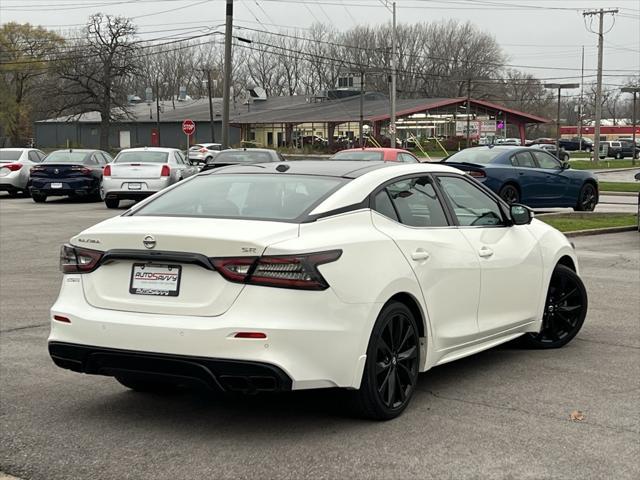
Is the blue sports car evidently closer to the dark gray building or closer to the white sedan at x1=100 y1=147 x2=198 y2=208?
the white sedan at x1=100 y1=147 x2=198 y2=208

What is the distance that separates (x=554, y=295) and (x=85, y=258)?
3.98 m

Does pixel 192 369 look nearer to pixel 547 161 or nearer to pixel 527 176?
pixel 527 176

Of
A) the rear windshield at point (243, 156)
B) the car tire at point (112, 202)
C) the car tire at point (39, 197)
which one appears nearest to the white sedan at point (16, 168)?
the car tire at point (39, 197)

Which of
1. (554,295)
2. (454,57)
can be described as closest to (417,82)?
(454,57)

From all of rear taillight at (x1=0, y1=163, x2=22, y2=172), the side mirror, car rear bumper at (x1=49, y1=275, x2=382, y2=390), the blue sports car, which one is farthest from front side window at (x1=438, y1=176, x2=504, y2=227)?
rear taillight at (x1=0, y1=163, x2=22, y2=172)

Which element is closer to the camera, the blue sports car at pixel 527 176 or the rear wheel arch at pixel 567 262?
the rear wheel arch at pixel 567 262

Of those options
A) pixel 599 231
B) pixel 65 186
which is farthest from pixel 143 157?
pixel 599 231

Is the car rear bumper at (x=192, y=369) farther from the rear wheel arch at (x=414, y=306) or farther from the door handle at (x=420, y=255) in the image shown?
the door handle at (x=420, y=255)

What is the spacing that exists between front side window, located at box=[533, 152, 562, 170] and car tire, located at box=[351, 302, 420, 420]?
15.4m

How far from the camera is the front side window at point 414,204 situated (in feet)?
18.1

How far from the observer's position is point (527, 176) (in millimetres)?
19406

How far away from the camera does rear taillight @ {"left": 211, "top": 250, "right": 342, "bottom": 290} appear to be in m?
4.55

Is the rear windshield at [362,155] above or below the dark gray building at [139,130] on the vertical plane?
below

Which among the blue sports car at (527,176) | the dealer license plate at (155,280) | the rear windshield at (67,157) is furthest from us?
the rear windshield at (67,157)
